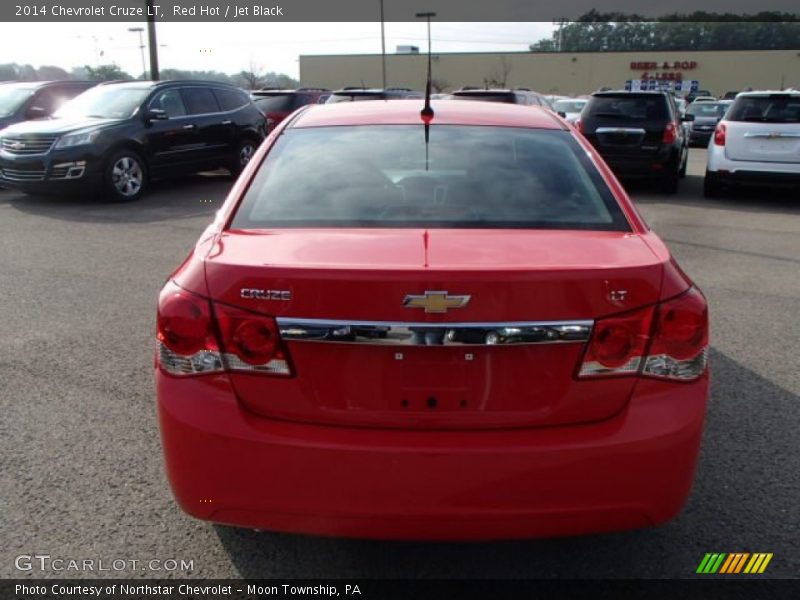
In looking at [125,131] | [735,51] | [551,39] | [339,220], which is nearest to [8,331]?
[339,220]

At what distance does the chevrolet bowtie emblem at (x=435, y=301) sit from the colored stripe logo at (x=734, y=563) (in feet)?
4.68

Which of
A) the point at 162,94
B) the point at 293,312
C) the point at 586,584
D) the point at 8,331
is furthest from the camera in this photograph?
the point at 162,94

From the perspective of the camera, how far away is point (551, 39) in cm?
8625

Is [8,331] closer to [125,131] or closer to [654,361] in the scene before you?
[654,361]

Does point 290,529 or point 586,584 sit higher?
point 290,529

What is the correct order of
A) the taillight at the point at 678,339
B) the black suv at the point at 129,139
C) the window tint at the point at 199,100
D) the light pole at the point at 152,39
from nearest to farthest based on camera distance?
the taillight at the point at 678,339
the black suv at the point at 129,139
the window tint at the point at 199,100
the light pole at the point at 152,39

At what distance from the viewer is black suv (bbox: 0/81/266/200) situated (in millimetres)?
10562

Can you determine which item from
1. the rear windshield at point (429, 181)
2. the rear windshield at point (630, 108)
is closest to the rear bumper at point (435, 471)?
the rear windshield at point (429, 181)

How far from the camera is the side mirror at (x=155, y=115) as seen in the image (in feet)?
37.6

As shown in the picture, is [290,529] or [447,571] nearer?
[290,529]

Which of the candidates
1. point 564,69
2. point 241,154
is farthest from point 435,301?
point 564,69

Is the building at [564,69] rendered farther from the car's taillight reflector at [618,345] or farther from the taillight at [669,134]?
the car's taillight reflector at [618,345]

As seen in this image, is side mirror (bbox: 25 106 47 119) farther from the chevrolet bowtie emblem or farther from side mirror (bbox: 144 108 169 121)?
the chevrolet bowtie emblem

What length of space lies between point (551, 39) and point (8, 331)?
3510 inches
